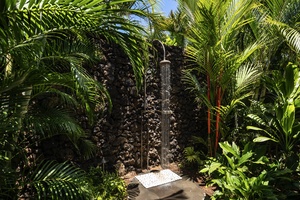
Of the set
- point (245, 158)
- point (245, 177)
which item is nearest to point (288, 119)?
point (245, 158)

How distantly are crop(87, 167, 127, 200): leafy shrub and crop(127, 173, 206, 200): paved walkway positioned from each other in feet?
0.64

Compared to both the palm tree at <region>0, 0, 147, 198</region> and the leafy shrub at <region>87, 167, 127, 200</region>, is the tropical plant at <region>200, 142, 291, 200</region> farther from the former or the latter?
the palm tree at <region>0, 0, 147, 198</region>

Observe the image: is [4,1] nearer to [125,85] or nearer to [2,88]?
[2,88]

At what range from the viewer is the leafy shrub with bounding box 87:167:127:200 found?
2.78 m

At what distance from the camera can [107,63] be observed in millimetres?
3447

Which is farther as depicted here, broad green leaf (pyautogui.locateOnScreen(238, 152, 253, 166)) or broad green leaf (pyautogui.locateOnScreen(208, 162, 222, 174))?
broad green leaf (pyautogui.locateOnScreen(208, 162, 222, 174))

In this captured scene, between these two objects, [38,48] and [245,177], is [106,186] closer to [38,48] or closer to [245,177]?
[245,177]

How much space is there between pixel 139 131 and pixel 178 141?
1.02 meters

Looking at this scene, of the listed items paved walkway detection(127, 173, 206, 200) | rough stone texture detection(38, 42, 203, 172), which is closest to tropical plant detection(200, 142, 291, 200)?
paved walkway detection(127, 173, 206, 200)

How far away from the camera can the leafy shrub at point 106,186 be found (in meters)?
2.78

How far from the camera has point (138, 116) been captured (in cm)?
390

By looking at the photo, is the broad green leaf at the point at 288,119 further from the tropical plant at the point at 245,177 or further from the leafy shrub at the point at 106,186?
the leafy shrub at the point at 106,186

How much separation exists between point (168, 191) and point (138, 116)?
136 cm

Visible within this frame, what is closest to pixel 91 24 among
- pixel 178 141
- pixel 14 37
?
pixel 14 37
